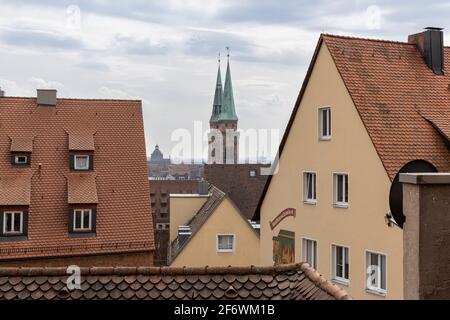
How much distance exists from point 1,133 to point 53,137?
1860mm

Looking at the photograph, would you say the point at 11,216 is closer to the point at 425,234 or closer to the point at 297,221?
the point at 297,221

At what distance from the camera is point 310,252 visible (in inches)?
689

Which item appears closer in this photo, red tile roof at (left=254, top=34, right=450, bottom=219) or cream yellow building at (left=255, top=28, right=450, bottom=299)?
cream yellow building at (left=255, top=28, right=450, bottom=299)

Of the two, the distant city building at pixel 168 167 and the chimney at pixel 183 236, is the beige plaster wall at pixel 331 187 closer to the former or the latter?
the chimney at pixel 183 236

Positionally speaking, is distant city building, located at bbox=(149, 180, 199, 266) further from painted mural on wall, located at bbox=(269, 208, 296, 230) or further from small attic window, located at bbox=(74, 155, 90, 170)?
painted mural on wall, located at bbox=(269, 208, 296, 230)

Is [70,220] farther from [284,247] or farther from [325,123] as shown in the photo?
[325,123]

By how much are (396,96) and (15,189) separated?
12.9 m

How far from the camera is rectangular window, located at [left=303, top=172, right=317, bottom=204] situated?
57.9 feet

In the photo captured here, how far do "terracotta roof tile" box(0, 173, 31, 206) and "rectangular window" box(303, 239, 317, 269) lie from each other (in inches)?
370

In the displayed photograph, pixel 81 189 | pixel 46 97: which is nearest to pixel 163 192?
pixel 46 97

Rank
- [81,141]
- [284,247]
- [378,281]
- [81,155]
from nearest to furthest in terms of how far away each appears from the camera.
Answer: [378,281] → [284,247] → [81,155] → [81,141]

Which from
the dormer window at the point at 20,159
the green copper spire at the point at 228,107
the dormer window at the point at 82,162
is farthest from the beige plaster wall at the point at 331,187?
the green copper spire at the point at 228,107

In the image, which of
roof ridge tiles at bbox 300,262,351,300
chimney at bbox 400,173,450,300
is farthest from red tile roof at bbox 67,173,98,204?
chimney at bbox 400,173,450,300
